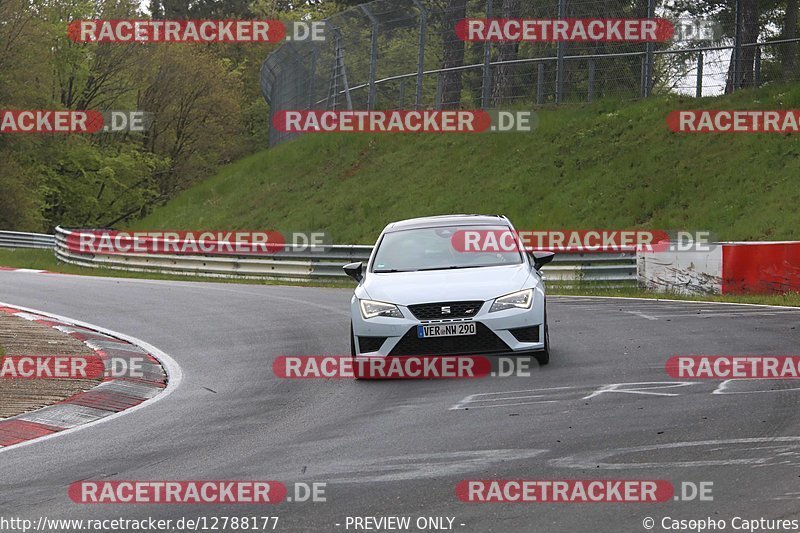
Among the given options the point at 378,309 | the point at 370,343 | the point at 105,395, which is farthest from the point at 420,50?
the point at 105,395

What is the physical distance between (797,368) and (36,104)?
42722 mm

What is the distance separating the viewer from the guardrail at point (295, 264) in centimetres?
2183

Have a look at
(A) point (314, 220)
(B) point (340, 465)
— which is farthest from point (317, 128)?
(B) point (340, 465)

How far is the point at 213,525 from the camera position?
6293 millimetres

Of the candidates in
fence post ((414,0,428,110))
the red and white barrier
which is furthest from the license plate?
fence post ((414,0,428,110))

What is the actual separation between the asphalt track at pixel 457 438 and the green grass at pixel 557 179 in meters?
10.00

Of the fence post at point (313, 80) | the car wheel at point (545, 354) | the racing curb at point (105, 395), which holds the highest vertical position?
the fence post at point (313, 80)

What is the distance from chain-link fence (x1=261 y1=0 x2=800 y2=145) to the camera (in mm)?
28297

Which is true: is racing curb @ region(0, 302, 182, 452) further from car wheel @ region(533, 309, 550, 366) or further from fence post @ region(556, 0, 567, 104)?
fence post @ region(556, 0, 567, 104)

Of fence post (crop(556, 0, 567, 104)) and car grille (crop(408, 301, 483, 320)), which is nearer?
car grille (crop(408, 301, 483, 320))

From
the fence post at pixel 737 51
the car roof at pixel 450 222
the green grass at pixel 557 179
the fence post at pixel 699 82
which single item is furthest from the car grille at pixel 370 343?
the fence post at pixel 699 82

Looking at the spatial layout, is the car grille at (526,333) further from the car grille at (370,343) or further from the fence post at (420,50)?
the fence post at (420,50)

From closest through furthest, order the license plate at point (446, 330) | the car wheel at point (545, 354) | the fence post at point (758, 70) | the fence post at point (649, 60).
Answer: the license plate at point (446, 330) → the car wheel at point (545, 354) → the fence post at point (758, 70) → the fence post at point (649, 60)

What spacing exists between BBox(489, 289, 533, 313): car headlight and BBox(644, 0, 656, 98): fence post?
61.1 ft
